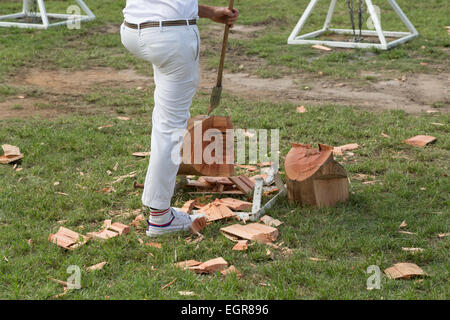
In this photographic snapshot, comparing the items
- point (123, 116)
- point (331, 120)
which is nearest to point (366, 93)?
point (331, 120)

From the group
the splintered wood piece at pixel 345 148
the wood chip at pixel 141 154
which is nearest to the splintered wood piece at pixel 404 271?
the splintered wood piece at pixel 345 148

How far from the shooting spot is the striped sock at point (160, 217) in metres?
3.96

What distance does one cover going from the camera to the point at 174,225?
13.3 feet

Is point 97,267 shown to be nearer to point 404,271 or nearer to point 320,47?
point 404,271

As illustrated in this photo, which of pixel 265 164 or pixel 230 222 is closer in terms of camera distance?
pixel 230 222

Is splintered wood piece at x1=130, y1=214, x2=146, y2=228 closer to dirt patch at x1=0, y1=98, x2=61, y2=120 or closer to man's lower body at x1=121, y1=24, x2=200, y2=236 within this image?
man's lower body at x1=121, y1=24, x2=200, y2=236

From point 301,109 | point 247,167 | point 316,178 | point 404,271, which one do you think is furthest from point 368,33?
point 404,271

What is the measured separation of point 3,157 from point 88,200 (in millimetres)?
1377

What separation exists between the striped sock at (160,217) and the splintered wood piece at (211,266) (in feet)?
1.64

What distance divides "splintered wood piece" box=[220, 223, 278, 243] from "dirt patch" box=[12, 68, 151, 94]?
4.60 metres

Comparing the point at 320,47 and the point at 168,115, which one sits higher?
the point at 168,115

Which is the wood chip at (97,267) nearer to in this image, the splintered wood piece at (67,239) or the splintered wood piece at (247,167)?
the splintered wood piece at (67,239)

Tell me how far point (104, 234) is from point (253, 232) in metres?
1.02
